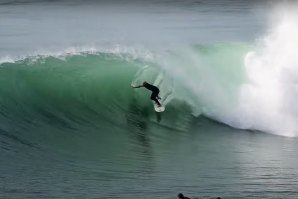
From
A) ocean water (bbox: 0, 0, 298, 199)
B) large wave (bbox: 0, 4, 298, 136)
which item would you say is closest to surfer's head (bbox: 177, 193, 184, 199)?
ocean water (bbox: 0, 0, 298, 199)

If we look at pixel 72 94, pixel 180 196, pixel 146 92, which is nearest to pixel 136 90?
pixel 146 92

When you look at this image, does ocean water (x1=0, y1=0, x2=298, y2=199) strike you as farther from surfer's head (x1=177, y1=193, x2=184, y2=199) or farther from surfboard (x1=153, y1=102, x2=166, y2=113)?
surfer's head (x1=177, y1=193, x2=184, y2=199)

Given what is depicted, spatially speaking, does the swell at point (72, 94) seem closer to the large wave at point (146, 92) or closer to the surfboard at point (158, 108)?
the large wave at point (146, 92)

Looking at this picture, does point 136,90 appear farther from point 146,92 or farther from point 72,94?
point 72,94

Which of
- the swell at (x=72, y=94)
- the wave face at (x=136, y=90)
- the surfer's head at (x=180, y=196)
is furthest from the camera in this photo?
the wave face at (x=136, y=90)

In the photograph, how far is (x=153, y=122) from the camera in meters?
20.6

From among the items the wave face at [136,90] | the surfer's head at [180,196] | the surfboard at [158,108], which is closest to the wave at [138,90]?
the wave face at [136,90]

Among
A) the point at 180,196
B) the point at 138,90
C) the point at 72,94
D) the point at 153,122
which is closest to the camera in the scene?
the point at 180,196

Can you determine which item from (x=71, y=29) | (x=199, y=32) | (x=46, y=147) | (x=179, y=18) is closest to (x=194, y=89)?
(x=46, y=147)

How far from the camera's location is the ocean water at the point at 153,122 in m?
14.7

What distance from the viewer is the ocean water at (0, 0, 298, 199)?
14.7m

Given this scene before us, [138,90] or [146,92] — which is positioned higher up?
[138,90]

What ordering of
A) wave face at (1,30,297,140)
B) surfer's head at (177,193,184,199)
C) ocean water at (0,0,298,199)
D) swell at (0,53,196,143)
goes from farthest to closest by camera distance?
wave face at (1,30,297,140), swell at (0,53,196,143), ocean water at (0,0,298,199), surfer's head at (177,193,184,199)

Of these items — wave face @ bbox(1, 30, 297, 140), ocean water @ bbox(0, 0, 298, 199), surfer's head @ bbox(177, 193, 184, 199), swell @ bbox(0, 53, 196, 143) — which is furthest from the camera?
wave face @ bbox(1, 30, 297, 140)
